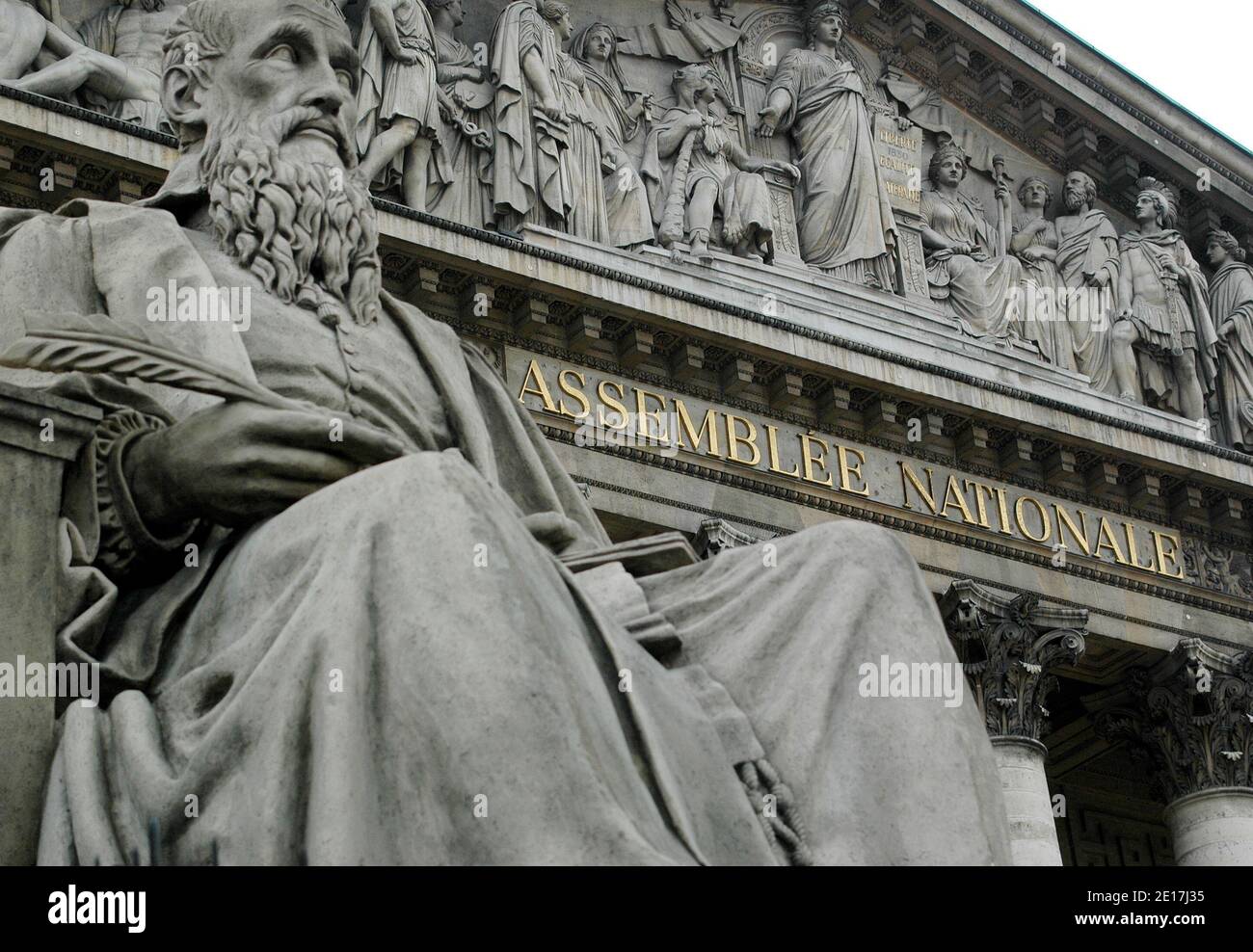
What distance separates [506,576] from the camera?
317 cm

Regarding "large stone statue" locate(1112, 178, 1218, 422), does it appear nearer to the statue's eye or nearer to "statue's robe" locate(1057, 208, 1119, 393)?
"statue's robe" locate(1057, 208, 1119, 393)

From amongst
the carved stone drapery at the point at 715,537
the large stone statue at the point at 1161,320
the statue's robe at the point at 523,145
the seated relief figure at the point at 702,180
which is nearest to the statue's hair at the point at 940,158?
the large stone statue at the point at 1161,320

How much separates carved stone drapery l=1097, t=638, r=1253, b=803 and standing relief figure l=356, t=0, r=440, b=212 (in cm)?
652

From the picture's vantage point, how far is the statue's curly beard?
4.30 meters

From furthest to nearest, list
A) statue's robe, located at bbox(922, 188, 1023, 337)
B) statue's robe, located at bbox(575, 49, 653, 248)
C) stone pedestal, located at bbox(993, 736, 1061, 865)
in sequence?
statue's robe, located at bbox(922, 188, 1023, 337), statue's robe, located at bbox(575, 49, 653, 248), stone pedestal, located at bbox(993, 736, 1061, 865)

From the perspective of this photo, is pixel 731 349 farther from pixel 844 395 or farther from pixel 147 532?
pixel 147 532

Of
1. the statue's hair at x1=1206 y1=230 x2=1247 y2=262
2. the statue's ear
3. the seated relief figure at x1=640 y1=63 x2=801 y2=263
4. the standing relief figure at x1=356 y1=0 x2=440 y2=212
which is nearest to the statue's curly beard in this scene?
the statue's ear

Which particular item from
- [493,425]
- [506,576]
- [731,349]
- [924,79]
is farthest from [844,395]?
[506,576]

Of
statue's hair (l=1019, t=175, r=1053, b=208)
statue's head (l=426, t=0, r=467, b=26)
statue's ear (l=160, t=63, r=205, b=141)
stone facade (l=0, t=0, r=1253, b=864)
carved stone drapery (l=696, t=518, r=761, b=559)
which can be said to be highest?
statue's hair (l=1019, t=175, r=1053, b=208)

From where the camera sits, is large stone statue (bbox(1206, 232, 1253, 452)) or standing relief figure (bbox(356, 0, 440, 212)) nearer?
standing relief figure (bbox(356, 0, 440, 212))

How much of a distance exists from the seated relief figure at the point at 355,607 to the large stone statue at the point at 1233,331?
587 inches

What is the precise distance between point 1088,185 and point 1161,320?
4.78ft

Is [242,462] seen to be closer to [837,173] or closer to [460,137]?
[460,137]

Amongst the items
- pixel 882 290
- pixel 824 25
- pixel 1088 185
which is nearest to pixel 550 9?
pixel 824 25
